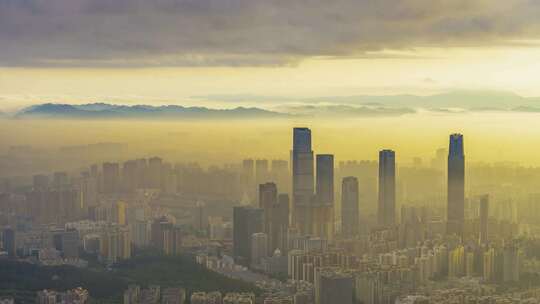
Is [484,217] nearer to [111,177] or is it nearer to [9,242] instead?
[111,177]

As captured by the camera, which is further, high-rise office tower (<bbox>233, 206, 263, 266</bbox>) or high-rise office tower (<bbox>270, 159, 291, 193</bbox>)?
high-rise office tower (<bbox>270, 159, 291, 193</bbox>)

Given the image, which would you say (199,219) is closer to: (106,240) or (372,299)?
(106,240)

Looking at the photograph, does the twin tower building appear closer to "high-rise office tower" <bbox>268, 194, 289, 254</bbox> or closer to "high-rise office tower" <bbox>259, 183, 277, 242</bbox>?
"high-rise office tower" <bbox>268, 194, 289, 254</bbox>

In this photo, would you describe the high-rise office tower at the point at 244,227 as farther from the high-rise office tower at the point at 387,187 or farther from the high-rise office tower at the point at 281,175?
the high-rise office tower at the point at 387,187

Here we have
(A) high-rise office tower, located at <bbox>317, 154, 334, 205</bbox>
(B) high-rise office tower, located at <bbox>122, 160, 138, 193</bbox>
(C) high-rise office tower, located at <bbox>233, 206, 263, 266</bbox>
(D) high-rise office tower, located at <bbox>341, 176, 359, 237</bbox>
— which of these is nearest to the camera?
(B) high-rise office tower, located at <bbox>122, 160, 138, 193</bbox>

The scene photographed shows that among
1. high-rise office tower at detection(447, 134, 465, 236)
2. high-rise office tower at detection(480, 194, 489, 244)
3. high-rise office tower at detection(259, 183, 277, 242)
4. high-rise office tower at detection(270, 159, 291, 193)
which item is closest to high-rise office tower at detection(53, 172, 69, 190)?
high-rise office tower at detection(259, 183, 277, 242)

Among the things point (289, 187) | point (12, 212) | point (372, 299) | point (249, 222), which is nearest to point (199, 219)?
point (249, 222)

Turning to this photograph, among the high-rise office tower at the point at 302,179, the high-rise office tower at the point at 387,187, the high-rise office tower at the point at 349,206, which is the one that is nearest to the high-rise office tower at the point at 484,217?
the high-rise office tower at the point at 387,187

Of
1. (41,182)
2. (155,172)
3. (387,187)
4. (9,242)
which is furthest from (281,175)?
(9,242)
